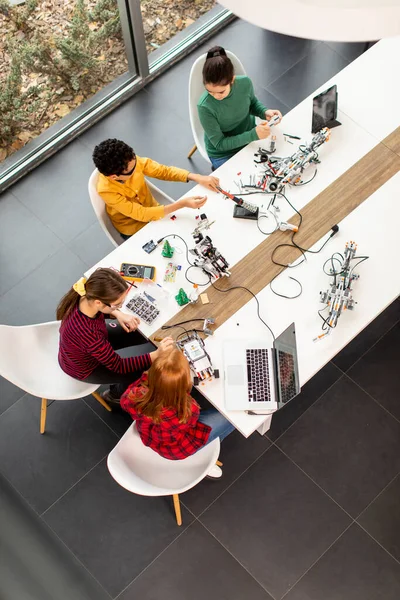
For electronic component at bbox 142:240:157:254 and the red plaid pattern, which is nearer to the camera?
the red plaid pattern

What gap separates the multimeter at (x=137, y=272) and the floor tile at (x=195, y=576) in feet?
4.62

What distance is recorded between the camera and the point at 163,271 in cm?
278

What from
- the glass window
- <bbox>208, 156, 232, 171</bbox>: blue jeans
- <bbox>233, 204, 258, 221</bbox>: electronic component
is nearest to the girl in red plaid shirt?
<bbox>233, 204, 258, 221</bbox>: electronic component

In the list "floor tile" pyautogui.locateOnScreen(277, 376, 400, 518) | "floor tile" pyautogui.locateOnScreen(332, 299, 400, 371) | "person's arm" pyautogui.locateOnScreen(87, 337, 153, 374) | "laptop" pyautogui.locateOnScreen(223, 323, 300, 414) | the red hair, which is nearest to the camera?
the red hair

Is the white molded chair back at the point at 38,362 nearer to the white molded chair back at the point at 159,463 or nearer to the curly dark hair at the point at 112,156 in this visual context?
the white molded chair back at the point at 159,463

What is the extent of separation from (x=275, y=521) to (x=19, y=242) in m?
2.32

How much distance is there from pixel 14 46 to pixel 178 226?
1.71m

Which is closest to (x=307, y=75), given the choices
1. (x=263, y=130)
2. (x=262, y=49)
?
(x=262, y=49)

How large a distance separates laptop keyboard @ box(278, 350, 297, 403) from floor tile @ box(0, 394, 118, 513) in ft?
3.93

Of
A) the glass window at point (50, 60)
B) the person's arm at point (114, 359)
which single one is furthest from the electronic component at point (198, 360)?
the glass window at point (50, 60)

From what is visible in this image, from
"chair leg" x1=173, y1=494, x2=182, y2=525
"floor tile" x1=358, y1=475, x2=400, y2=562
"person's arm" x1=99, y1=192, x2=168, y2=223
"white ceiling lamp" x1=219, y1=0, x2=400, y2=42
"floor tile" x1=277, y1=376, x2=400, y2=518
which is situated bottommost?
"floor tile" x1=358, y1=475, x2=400, y2=562

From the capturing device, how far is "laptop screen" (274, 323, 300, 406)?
250 cm

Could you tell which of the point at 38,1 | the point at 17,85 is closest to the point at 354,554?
the point at 17,85

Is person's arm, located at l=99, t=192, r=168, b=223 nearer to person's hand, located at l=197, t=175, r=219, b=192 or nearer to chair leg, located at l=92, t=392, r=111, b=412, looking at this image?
person's hand, located at l=197, t=175, r=219, b=192
